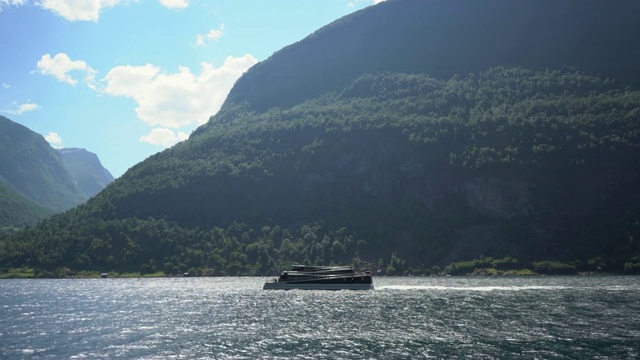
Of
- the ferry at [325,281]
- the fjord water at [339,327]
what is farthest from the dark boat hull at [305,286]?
the fjord water at [339,327]

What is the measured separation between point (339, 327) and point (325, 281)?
82933mm

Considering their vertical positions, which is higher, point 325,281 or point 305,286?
point 325,281

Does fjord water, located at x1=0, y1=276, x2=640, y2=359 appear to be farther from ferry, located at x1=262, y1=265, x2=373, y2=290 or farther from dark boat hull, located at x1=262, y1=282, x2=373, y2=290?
dark boat hull, located at x1=262, y1=282, x2=373, y2=290

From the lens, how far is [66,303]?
120 m

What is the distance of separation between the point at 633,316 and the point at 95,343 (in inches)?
2925

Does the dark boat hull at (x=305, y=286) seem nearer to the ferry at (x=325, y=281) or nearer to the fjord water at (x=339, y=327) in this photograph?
the ferry at (x=325, y=281)

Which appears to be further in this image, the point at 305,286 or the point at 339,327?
the point at 305,286

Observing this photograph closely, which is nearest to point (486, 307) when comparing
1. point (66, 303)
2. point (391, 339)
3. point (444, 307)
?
point (444, 307)

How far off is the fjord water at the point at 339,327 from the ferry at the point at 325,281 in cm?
3230

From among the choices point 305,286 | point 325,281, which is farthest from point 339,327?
point 305,286

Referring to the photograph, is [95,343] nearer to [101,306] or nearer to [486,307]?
[101,306]

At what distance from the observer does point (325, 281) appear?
158875mm

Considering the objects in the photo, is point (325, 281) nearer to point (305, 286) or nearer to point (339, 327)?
point (305, 286)

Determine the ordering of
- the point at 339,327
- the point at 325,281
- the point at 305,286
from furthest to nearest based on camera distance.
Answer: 1. the point at 305,286
2. the point at 325,281
3. the point at 339,327
